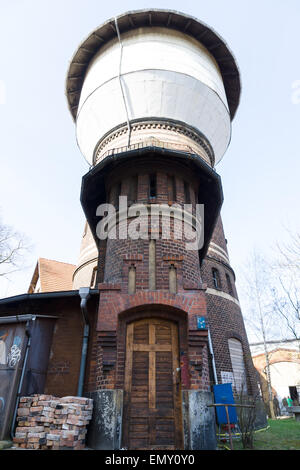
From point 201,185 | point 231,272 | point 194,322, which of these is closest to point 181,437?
point 194,322

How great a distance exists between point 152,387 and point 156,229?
3464 millimetres

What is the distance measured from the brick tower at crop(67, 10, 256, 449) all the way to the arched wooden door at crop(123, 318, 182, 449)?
20 mm

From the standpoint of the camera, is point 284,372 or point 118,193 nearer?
point 118,193

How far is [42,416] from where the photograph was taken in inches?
218

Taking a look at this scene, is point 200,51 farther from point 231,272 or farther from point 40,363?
point 40,363

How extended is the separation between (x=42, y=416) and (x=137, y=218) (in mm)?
4644

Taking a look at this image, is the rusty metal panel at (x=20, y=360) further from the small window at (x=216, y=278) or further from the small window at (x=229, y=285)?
the small window at (x=229, y=285)

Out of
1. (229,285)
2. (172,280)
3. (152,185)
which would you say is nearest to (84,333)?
(172,280)

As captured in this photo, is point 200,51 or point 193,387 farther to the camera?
point 200,51

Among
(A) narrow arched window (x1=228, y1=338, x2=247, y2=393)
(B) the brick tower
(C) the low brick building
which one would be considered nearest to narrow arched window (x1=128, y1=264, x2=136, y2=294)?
(B) the brick tower

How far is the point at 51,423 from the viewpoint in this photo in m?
5.45

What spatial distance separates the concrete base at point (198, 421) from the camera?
5.58 m

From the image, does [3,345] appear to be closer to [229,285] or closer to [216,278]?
[216,278]

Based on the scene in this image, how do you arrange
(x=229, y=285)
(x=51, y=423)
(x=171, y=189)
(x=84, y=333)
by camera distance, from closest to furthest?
(x=51, y=423) → (x=84, y=333) → (x=171, y=189) → (x=229, y=285)
